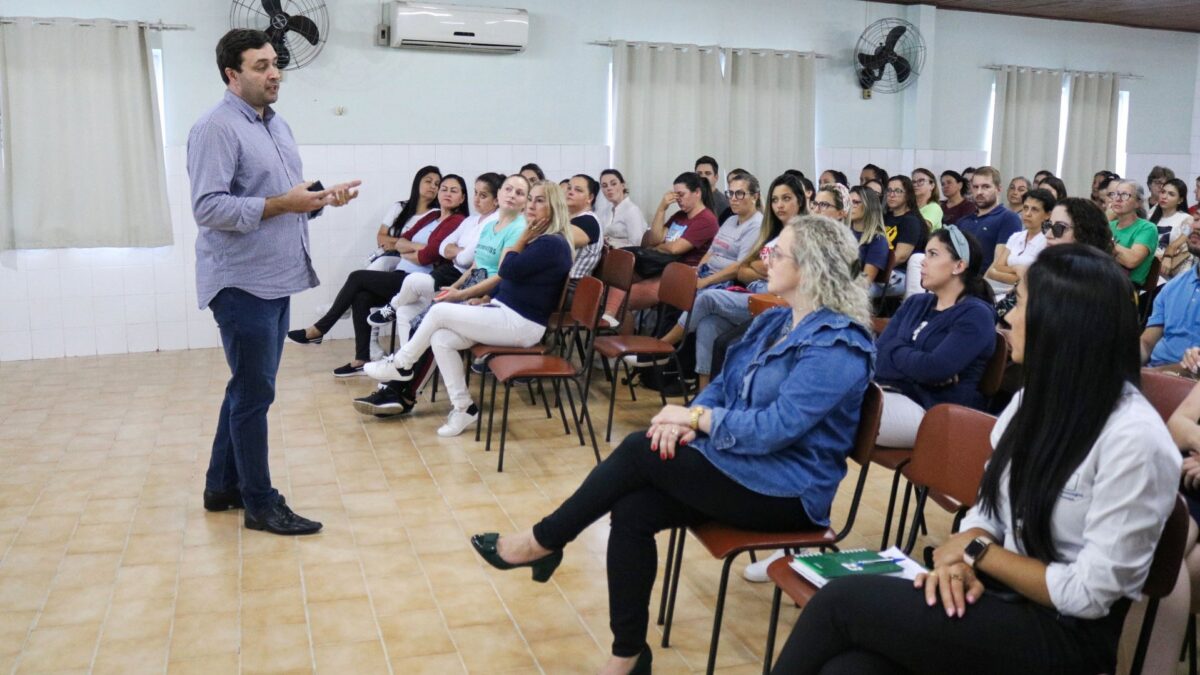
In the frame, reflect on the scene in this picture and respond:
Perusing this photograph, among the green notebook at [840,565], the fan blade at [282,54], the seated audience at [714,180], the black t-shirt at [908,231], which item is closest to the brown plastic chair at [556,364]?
the green notebook at [840,565]

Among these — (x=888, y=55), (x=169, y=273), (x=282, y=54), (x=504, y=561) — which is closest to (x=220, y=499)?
(x=504, y=561)

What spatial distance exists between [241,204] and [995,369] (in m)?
2.27

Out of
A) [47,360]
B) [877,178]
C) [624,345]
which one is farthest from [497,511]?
[877,178]

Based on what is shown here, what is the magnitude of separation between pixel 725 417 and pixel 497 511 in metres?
1.45

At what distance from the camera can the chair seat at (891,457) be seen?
2764 mm

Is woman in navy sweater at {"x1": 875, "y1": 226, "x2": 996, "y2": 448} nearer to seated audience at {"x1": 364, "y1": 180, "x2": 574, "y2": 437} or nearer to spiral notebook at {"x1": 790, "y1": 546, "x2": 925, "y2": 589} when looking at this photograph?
spiral notebook at {"x1": 790, "y1": 546, "x2": 925, "y2": 589}

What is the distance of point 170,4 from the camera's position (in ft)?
20.2

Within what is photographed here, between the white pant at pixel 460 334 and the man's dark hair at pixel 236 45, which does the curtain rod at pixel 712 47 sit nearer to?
the white pant at pixel 460 334

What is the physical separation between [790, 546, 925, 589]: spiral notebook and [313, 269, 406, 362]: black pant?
408 centimetres

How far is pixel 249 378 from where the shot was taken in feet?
10.2

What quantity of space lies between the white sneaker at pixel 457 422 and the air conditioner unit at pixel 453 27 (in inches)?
122

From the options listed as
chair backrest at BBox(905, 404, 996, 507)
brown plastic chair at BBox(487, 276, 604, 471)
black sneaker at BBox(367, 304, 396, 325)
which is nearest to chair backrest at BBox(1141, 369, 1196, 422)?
chair backrest at BBox(905, 404, 996, 507)

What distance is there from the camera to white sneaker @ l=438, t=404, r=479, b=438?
4449 mm

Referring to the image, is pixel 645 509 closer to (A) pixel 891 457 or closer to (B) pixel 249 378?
(A) pixel 891 457
